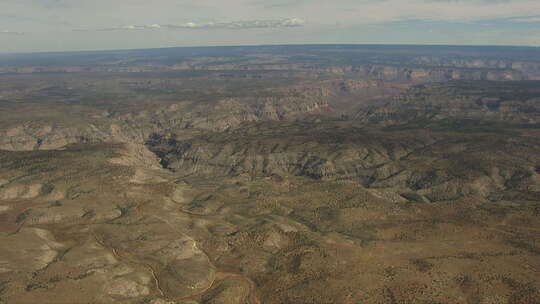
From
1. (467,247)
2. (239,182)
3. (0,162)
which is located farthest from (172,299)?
(0,162)

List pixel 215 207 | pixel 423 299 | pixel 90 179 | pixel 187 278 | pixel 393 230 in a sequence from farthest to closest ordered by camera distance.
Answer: pixel 90 179
pixel 215 207
pixel 393 230
pixel 187 278
pixel 423 299

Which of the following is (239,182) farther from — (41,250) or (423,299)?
(423,299)

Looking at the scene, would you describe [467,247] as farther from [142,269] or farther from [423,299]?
[142,269]

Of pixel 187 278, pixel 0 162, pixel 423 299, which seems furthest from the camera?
pixel 0 162

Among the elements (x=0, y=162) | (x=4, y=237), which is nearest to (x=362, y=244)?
(x=4, y=237)

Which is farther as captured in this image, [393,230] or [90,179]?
[90,179]

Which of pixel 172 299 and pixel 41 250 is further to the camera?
pixel 41 250

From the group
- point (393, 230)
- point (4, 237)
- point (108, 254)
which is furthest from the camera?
point (393, 230)

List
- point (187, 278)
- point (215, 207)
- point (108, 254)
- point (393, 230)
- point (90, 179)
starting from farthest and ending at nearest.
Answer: point (90, 179), point (215, 207), point (393, 230), point (108, 254), point (187, 278)
